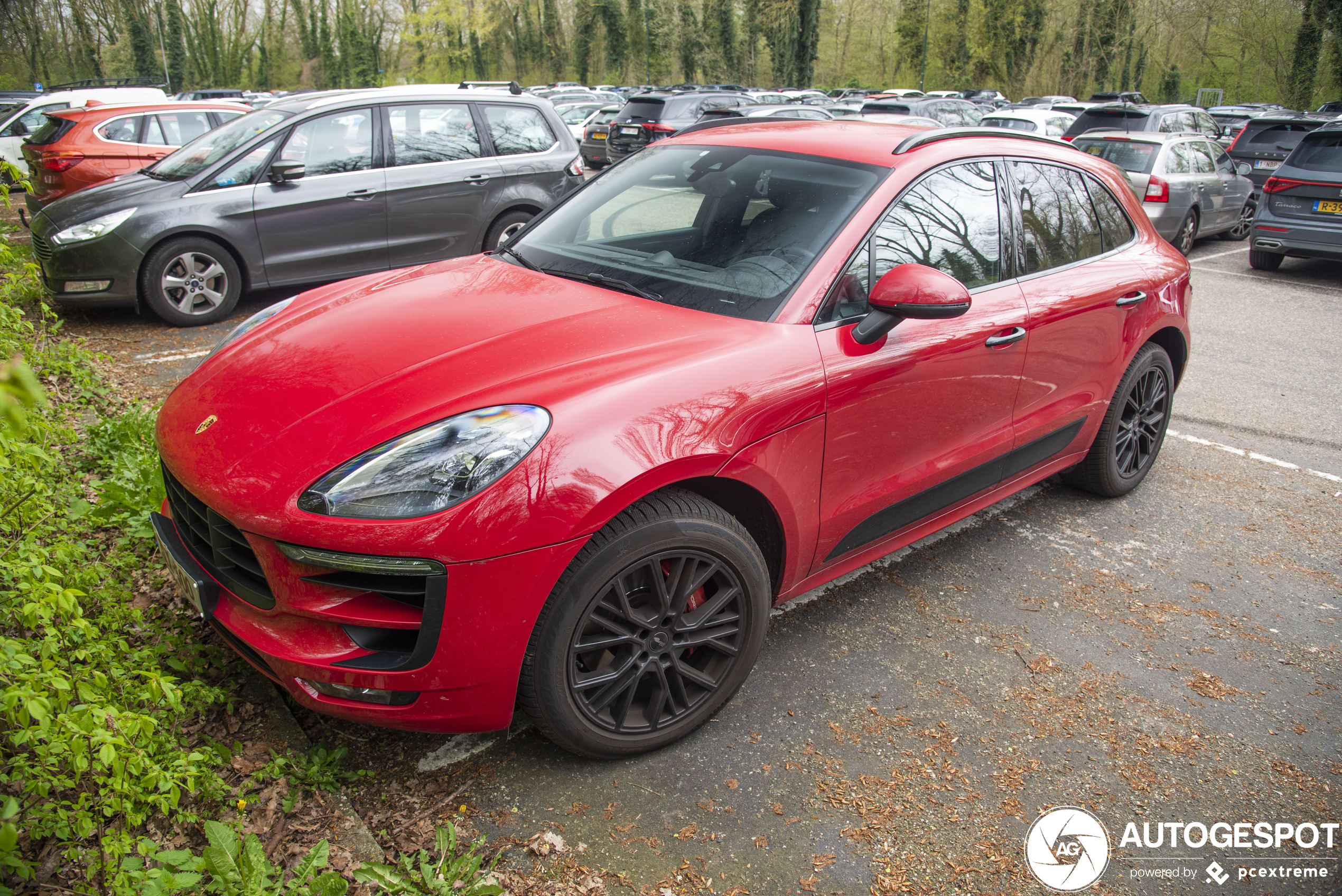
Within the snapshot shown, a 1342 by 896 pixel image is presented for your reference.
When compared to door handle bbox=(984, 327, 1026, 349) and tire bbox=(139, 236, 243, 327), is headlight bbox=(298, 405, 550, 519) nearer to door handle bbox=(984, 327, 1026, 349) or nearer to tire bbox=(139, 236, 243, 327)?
door handle bbox=(984, 327, 1026, 349)

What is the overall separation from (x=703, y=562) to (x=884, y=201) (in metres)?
1.41

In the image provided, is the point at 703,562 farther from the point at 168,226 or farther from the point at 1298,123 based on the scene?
the point at 1298,123

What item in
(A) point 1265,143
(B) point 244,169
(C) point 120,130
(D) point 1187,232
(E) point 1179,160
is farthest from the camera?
(A) point 1265,143

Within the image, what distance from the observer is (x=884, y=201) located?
291 cm

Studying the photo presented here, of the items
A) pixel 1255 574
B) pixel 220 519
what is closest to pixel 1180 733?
pixel 1255 574

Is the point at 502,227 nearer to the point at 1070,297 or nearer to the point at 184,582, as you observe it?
the point at 1070,297

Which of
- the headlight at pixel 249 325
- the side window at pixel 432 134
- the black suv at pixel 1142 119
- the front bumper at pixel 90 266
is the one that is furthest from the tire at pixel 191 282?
the black suv at pixel 1142 119

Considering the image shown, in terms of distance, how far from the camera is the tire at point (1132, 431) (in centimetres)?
410

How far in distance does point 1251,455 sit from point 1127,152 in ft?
24.7

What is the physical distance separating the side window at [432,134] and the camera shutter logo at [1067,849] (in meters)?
7.02

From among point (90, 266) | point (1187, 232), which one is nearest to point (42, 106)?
point (90, 266)

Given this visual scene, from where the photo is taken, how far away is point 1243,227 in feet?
43.3

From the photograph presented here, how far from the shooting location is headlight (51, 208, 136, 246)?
6355 millimetres

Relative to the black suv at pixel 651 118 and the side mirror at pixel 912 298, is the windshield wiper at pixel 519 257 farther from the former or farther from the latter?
the black suv at pixel 651 118
